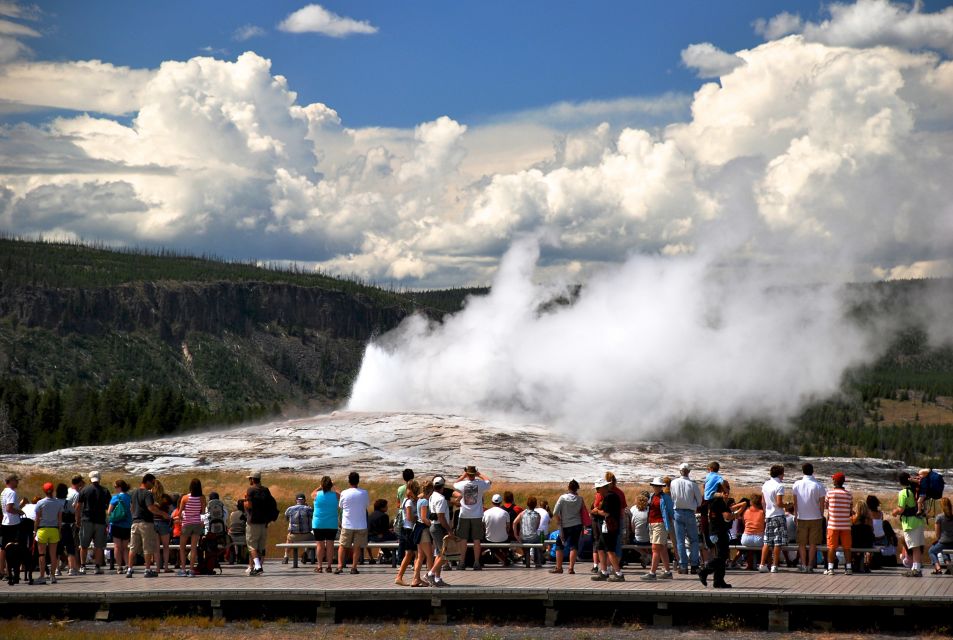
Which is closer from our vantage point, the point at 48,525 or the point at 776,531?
the point at 48,525

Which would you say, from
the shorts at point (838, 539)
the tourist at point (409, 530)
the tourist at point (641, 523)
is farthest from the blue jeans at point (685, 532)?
the tourist at point (409, 530)

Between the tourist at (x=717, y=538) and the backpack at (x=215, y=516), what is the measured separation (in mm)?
7721

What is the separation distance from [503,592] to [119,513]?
6.90m

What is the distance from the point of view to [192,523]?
19875mm

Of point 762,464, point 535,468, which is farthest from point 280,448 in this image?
point 762,464

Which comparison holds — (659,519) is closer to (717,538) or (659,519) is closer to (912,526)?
(717,538)

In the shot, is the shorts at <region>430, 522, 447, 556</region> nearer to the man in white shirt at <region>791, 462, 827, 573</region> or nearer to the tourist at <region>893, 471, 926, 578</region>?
the man in white shirt at <region>791, 462, 827, 573</region>

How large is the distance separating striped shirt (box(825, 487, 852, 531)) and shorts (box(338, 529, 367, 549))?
7.35 metres

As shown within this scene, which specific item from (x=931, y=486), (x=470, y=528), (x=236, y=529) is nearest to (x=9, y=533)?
(x=236, y=529)

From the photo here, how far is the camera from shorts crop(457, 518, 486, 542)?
20.1 meters

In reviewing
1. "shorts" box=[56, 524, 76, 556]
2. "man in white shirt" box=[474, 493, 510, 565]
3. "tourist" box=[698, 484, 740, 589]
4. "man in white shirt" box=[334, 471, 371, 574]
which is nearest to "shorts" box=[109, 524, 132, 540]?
"shorts" box=[56, 524, 76, 556]

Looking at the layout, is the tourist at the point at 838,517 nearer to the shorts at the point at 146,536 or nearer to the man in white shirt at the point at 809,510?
the man in white shirt at the point at 809,510

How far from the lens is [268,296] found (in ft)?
641

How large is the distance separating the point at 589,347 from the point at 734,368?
10.5 metres
